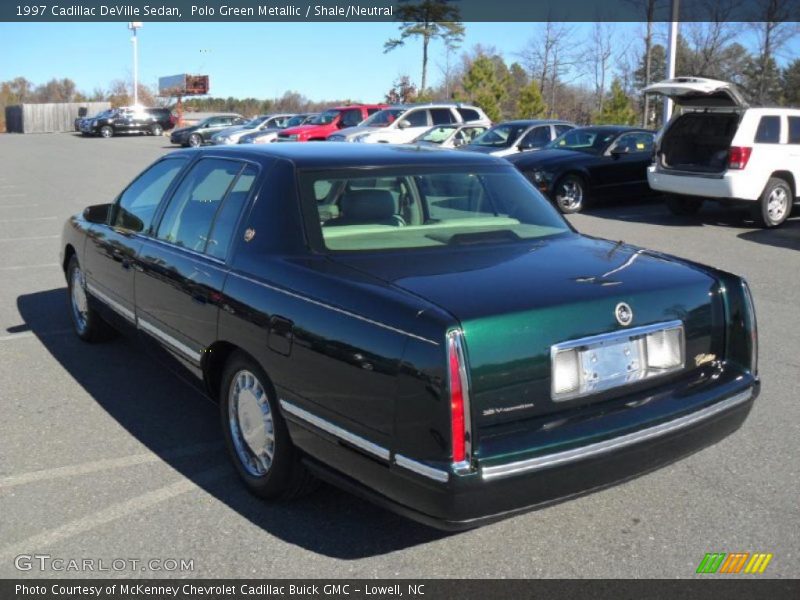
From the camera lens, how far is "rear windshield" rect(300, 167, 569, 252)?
3.94m

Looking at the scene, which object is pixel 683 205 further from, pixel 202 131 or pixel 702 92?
pixel 202 131

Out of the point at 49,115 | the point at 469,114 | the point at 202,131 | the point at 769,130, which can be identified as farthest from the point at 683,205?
the point at 49,115

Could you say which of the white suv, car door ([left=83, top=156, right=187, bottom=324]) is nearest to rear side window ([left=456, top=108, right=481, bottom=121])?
the white suv

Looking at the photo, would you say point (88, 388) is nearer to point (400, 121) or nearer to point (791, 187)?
point (791, 187)

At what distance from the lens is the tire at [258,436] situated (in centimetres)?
357

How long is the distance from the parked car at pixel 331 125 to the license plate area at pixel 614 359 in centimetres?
2417

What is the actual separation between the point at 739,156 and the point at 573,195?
3206 millimetres

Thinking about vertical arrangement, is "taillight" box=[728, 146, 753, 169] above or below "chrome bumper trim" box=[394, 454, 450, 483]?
above

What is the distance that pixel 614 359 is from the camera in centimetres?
317

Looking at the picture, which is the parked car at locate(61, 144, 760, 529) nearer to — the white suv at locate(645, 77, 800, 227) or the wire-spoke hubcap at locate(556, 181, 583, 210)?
the white suv at locate(645, 77, 800, 227)

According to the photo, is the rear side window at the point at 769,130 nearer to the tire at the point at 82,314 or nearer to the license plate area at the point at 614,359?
the tire at the point at 82,314

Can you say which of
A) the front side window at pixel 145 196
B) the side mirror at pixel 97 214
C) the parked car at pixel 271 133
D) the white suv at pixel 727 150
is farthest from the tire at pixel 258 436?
the parked car at pixel 271 133

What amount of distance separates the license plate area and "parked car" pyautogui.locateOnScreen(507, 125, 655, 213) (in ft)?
35.2

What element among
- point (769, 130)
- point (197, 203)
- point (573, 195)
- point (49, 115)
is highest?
point (49, 115)
